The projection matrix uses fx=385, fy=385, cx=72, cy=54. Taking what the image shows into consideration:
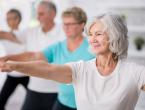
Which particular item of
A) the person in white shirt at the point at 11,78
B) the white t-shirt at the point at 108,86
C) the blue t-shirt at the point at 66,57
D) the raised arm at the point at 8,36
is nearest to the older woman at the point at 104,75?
the white t-shirt at the point at 108,86

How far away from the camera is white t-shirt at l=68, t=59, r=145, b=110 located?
1.64 metres

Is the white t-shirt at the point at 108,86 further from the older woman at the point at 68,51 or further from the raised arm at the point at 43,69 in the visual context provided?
the older woman at the point at 68,51

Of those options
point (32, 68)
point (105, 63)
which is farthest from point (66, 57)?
point (32, 68)

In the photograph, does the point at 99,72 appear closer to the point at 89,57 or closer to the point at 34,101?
the point at 89,57

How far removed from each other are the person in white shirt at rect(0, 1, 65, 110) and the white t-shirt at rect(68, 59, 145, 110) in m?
0.80

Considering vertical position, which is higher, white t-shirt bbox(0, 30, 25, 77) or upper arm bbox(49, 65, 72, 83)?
upper arm bbox(49, 65, 72, 83)

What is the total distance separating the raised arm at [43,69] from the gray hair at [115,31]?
0.72 ft

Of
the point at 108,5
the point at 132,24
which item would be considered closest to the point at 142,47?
the point at 132,24

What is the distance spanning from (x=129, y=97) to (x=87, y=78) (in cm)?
20

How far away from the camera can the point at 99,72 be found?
67.2 inches

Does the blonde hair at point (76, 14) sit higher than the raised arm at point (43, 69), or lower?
higher

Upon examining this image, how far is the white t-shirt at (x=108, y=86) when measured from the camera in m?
1.64

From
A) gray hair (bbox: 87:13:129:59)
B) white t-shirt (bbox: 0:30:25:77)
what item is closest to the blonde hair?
gray hair (bbox: 87:13:129:59)

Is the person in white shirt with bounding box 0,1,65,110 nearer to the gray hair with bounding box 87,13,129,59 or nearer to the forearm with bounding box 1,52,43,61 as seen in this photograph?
the forearm with bounding box 1,52,43,61
